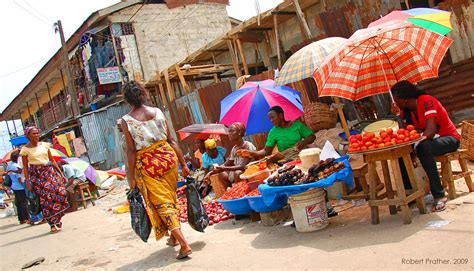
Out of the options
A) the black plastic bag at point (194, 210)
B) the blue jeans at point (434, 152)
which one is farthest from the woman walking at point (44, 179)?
the blue jeans at point (434, 152)

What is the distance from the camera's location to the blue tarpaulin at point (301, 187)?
14.3ft

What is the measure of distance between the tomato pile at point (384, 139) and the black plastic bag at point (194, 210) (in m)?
1.84

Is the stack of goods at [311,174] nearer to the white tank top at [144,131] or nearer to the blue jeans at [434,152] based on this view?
the blue jeans at [434,152]

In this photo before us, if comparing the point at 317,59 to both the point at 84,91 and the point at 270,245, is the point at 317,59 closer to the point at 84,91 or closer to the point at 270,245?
the point at 270,245

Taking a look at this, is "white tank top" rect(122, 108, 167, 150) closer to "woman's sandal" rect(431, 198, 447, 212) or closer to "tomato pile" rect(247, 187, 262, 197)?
"tomato pile" rect(247, 187, 262, 197)

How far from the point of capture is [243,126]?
7.07m

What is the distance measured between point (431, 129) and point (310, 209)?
4.65 ft

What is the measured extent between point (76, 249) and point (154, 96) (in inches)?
474

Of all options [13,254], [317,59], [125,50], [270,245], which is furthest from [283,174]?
[125,50]

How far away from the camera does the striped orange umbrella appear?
4.96 m

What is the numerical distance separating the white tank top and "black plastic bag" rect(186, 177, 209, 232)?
689 mm

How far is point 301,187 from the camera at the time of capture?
14.4ft

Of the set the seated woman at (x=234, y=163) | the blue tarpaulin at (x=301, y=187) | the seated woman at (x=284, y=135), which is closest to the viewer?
the blue tarpaulin at (x=301, y=187)

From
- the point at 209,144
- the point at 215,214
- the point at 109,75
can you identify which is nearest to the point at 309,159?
the point at 215,214
